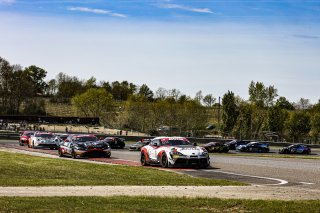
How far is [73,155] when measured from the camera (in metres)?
35.4

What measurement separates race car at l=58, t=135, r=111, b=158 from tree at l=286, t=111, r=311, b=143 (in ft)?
228

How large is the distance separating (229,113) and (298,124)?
1270 centimetres

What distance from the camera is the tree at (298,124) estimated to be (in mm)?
101062

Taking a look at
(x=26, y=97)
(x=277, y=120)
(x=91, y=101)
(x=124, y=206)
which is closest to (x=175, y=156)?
(x=124, y=206)

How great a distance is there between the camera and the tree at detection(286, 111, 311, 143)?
332 ft

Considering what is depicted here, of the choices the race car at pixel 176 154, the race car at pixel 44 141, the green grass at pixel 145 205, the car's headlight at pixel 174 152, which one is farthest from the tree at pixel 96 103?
the green grass at pixel 145 205

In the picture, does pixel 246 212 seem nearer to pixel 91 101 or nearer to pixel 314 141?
pixel 314 141

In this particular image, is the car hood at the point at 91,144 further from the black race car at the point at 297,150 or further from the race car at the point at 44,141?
the black race car at the point at 297,150

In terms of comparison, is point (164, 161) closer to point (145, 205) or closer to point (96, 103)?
point (145, 205)

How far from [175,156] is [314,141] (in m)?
58.5

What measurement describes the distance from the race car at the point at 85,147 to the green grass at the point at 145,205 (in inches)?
809

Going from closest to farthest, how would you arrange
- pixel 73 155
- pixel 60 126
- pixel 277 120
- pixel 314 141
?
pixel 73 155 → pixel 314 141 → pixel 277 120 → pixel 60 126

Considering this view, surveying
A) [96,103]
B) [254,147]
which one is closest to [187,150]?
[254,147]

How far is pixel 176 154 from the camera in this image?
27266 millimetres
